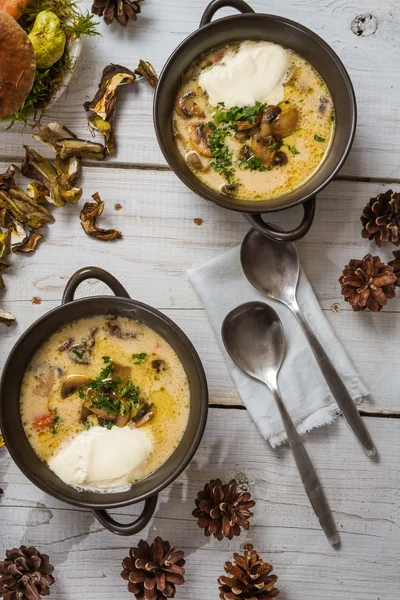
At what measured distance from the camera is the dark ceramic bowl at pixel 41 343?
6.00ft

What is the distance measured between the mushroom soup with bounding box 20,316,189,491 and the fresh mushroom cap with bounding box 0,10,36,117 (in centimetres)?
67

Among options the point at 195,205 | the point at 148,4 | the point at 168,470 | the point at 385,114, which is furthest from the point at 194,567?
the point at 148,4

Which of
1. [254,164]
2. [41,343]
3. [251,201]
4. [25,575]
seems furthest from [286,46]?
[25,575]

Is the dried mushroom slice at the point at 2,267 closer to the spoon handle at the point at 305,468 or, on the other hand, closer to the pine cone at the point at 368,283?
the spoon handle at the point at 305,468

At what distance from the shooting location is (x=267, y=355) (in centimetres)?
211

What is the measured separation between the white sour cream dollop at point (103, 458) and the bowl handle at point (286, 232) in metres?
0.66

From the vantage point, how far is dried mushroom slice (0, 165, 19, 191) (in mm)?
2113

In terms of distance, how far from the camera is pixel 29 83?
6.52 feet

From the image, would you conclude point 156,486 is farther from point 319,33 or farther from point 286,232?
point 319,33

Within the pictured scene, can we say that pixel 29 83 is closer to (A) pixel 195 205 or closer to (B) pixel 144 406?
(A) pixel 195 205

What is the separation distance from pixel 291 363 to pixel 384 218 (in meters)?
0.52

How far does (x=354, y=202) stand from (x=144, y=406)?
36.0 inches

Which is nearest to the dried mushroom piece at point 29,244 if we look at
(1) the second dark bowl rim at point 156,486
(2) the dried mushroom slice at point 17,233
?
A: (2) the dried mushroom slice at point 17,233

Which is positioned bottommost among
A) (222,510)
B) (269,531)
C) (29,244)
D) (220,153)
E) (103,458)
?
(269,531)
